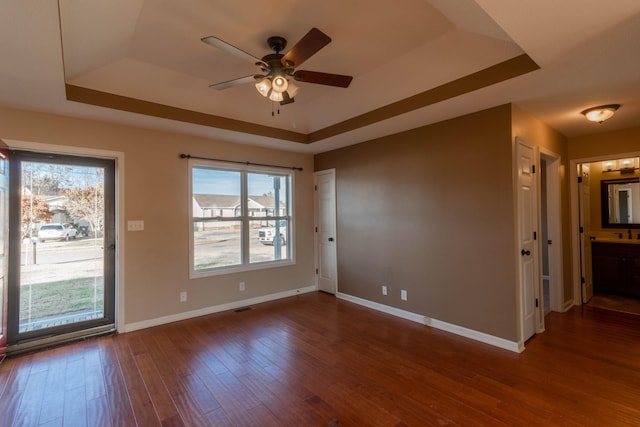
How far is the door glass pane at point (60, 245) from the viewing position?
3166mm

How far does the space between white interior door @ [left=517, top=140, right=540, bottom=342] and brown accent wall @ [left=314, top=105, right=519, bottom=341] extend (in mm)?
195

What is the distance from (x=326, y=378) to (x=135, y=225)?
283 centimetres

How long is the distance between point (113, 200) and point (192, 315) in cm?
177

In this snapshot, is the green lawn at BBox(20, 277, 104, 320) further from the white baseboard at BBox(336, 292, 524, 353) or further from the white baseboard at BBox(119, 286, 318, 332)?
the white baseboard at BBox(336, 292, 524, 353)

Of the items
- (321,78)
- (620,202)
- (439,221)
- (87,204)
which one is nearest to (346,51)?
(321,78)

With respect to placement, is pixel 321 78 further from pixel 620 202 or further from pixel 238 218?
pixel 620 202

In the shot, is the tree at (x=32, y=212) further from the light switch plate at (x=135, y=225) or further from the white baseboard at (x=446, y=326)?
→ the white baseboard at (x=446, y=326)

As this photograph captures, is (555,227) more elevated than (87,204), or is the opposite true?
(87,204)

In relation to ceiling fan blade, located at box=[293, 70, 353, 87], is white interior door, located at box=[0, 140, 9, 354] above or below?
below

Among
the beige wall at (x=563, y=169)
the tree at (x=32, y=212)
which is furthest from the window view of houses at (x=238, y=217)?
the beige wall at (x=563, y=169)

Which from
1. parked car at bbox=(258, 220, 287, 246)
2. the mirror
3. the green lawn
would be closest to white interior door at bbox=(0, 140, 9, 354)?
the green lawn

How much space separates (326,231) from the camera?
5.23 meters

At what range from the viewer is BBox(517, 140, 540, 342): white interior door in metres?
3.05

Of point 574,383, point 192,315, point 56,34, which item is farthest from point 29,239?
point 574,383
